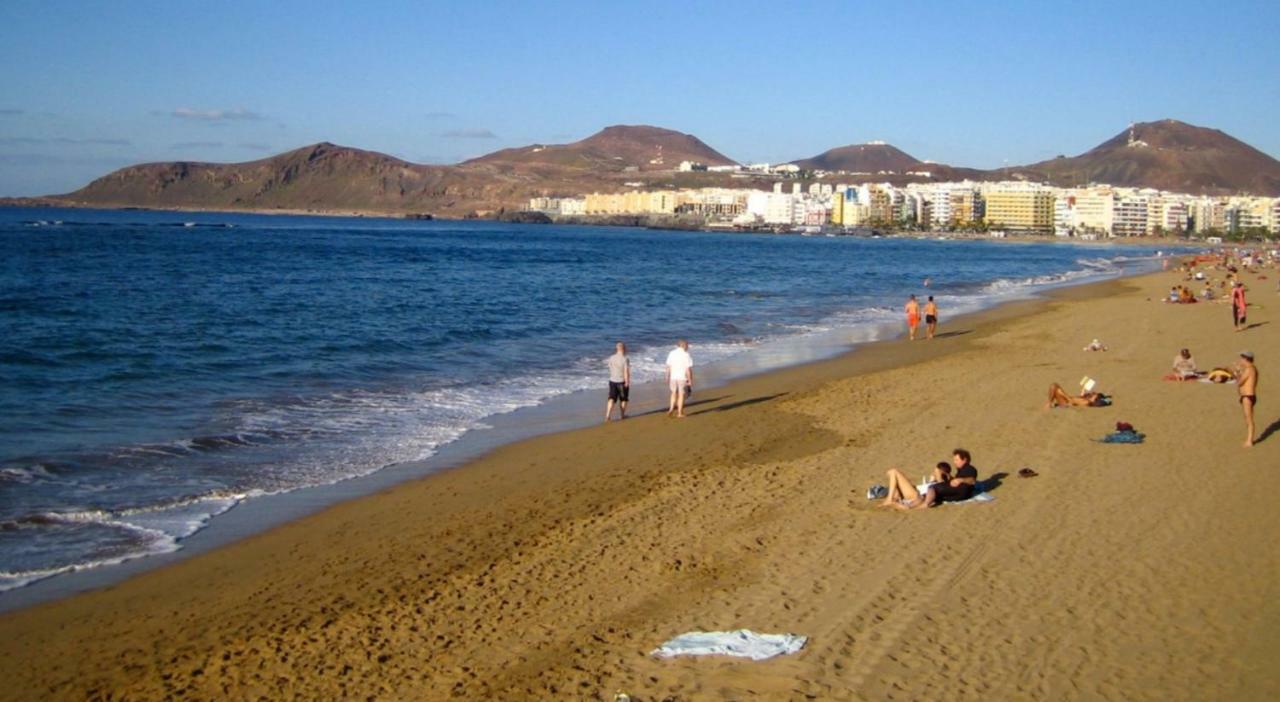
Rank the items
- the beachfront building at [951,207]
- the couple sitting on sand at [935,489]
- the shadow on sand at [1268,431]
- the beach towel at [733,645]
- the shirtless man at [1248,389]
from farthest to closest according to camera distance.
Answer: the beachfront building at [951,207] → the shadow on sand at [1268,431] → the shirtless man at [1248,389] → the couple sitting on sand at [935,489] → the beach towel at [733,645]

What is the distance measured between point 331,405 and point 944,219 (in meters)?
179

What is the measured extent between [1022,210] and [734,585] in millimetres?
175208

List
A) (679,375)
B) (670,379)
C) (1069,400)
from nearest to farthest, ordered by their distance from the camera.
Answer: (1069,400), (679,375), (670,379)

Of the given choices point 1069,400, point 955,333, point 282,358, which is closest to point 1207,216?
point 955,333

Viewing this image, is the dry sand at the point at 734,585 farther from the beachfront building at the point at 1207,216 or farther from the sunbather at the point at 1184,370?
the beachfront building at the point at 1207,216

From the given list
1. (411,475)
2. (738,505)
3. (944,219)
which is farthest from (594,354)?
(944,219)

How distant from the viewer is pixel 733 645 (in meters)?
6.12

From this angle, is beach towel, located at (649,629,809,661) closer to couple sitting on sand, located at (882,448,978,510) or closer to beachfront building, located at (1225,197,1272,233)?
couple sitting on sand, located at (882,448,978,510)

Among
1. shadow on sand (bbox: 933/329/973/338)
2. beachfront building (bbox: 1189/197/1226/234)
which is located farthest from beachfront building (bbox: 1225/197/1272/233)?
shadow on sand (bbox: 933/329/973/338)

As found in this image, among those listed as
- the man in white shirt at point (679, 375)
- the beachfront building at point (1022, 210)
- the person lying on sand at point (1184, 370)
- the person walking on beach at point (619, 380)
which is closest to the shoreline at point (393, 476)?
the person walking on beach at point (619, 380)

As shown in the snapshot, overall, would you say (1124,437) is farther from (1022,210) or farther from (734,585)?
(1022,210)

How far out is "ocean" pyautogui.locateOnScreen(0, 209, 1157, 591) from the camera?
34.0 ft

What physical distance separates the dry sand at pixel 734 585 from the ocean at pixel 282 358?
160 centimetres

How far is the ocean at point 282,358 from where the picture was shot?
10375mm
